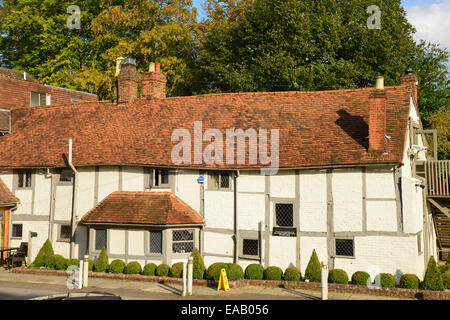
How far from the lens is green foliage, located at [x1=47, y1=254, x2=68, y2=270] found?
854 inches

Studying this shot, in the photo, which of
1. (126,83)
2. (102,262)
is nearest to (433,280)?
(102,262)

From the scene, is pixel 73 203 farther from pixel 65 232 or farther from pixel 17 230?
pixel 17 230

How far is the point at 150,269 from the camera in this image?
2000 centimetres

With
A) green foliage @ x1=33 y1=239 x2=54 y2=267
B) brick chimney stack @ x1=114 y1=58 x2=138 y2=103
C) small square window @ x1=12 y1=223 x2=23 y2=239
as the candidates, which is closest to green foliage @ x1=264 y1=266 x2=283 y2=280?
green foliage @ x1=33 y1=239 x2=54 y2=267

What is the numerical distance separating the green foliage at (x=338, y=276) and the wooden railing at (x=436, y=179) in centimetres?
642

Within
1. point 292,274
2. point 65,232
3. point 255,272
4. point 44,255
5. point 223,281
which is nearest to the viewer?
point 223,281

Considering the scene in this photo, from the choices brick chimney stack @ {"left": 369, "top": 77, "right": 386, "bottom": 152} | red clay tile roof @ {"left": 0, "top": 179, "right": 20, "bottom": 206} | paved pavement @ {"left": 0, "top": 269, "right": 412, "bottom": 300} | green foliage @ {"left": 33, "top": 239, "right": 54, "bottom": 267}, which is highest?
brick chimney stack @ {"left": 369, "top": 77, "right": 386, "bottom": 152}

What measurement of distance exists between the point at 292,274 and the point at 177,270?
4782 millimetres

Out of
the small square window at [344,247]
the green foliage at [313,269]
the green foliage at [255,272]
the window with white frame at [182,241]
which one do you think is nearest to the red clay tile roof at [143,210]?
the window with white frame at [182,241]

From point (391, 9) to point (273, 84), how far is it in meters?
10.1

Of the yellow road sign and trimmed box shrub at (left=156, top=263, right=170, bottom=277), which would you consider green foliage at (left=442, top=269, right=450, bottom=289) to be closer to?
the yellow road sign

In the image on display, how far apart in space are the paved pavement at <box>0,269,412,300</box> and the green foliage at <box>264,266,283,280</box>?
63 cm

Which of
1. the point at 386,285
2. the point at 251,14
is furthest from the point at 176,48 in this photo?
Result: the point at 386,285

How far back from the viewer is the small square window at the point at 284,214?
19.7 m
